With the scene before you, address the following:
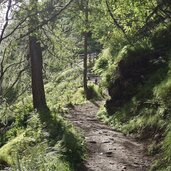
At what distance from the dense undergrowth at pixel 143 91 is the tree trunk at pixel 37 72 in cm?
255

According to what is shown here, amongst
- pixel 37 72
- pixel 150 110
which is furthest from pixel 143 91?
pixel 37 72

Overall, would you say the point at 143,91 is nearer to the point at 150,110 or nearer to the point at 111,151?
the point at 150,110

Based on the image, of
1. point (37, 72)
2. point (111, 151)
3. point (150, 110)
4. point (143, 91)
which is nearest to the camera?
point (111, 151)

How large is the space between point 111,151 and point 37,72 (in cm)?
560

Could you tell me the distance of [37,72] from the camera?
13.9 m

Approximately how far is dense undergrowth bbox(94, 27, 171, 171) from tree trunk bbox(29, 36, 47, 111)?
255 cm

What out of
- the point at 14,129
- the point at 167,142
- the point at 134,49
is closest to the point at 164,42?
the point at 134,49

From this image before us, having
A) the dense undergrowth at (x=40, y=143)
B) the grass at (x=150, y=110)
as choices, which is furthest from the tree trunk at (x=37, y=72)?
the grass at (x=150, y=110)

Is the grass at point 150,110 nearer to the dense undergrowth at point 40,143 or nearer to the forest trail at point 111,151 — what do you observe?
the forest trail at point 111,151

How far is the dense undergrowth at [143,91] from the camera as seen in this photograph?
33.0ft

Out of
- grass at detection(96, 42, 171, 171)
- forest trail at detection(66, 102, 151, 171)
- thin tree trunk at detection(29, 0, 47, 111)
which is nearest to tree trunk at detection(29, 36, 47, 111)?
thin tree trunk at detection(29, 0, 47, 111)

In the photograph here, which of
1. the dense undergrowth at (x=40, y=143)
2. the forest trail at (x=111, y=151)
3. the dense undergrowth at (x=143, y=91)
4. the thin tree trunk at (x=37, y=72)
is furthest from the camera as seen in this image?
the thin tree trunk at (x=37, y=72)

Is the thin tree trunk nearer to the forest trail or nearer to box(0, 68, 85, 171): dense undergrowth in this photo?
box(0, 68, 85, 171): dense undergrowth

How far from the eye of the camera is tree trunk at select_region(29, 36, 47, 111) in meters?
13.6
